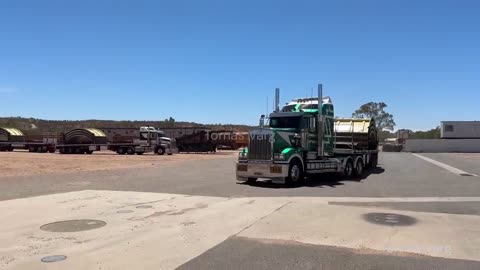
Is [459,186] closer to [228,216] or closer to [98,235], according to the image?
[228,216]

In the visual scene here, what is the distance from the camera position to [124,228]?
10.1 meters

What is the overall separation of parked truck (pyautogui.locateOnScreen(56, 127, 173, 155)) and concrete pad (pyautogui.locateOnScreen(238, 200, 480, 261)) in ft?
145

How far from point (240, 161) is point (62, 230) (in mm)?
11425

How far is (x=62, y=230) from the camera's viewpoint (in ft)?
32.3

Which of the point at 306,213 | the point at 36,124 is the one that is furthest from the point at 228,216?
the point at 36,124

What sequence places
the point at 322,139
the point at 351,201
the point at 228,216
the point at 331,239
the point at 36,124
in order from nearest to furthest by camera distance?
the point at 331,239 < the point at 228,216 < the point at 351,201 < the point at 322,139 < the point at 36,124

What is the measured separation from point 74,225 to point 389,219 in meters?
6.92

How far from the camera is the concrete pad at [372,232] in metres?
8.62

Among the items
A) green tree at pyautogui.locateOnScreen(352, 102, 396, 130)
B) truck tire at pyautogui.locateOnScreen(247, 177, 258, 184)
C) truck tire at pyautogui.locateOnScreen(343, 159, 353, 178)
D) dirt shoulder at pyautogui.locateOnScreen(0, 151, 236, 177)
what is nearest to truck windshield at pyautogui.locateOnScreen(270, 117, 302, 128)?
truck tire at pyautogui.locateOnScreen(247, 177, 258, 184)

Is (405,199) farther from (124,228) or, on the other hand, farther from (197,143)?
(197,143)

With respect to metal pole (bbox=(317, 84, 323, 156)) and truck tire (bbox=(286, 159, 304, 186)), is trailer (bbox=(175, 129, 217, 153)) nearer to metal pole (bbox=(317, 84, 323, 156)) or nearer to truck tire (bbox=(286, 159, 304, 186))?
metal pole (bbox=(317, 84, 323, 156))

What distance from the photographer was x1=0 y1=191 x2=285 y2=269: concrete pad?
768 cm

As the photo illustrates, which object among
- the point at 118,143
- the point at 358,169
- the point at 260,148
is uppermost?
the point at 118,143

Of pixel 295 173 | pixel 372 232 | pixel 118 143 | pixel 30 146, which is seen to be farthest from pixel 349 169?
pixel 30 146
